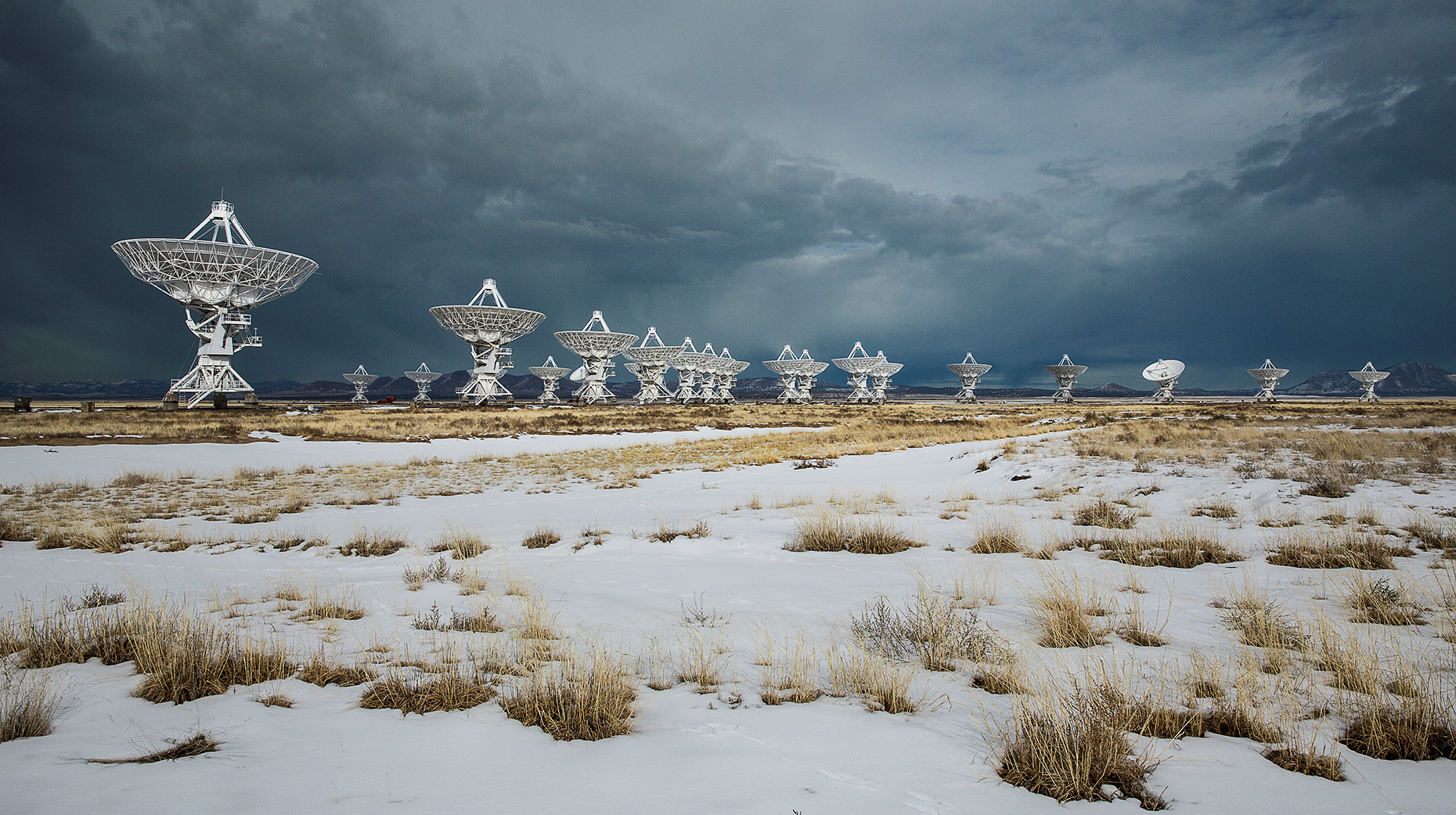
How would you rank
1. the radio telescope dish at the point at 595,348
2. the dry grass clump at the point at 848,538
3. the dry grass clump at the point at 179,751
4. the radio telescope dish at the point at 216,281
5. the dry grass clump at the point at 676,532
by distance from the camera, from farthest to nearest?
the radio telescope dish at the point at 595,348 → the radio telescope dish at the point at 216,281 → the dry grass clump at the point at 676,532 → the dry grass clump at the point at 848,538 → the dry grass clump at the point at 179,751

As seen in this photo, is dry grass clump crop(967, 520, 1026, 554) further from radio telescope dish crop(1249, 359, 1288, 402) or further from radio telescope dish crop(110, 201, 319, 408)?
radio telescope dish crop(1249, 359, 1288, 402)

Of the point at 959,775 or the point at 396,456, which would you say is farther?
the point at 396,456

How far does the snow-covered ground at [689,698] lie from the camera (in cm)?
247

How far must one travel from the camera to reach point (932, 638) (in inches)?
165

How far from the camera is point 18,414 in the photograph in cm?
3988

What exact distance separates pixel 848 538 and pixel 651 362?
93799 millimetres

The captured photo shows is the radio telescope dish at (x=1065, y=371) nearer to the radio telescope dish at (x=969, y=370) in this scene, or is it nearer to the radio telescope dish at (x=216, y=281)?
the radio telescope dish at (x=969, y=370)

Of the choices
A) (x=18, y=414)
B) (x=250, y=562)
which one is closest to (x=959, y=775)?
(x=250, y=562)

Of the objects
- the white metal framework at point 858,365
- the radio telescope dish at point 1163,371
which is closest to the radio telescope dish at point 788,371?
the white metal framework at point 858,365

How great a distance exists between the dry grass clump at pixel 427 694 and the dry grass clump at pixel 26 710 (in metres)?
Result: 1.36

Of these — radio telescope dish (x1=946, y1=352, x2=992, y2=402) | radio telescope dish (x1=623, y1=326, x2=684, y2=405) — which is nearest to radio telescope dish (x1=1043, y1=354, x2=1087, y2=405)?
radio telescope dish (x1=946, y1=352, x2=992, y2=402)

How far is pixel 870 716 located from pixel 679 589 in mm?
3409

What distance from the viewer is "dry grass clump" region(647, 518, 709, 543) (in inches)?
358

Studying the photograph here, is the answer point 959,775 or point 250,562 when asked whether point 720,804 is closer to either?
point 959,775
